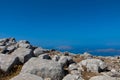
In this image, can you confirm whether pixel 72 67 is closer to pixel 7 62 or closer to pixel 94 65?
pixel 94 65

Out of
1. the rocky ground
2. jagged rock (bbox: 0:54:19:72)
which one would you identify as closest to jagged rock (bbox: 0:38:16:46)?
the rocky ground

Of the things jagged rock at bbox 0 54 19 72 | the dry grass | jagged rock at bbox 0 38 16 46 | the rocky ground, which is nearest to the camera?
the rocky ground

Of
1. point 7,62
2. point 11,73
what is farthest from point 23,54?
point 11,73

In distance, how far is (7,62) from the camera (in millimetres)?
27797

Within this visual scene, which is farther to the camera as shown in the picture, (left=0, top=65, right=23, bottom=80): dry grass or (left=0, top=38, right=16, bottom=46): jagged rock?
(left=0, top=38, right=16, bottom=46): jagged rock

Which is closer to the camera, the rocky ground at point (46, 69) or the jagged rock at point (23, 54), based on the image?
the rocky ground at point (46, 69)

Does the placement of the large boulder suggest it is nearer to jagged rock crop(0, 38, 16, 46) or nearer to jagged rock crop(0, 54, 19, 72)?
jagged rock crop(0, 54, 19, 72)

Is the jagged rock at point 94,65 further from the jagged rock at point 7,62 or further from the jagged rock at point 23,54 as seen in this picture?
the jagged rock at point 7,62

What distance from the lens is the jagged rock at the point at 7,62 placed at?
2708 cm

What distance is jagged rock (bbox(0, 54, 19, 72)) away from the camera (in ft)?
88.8

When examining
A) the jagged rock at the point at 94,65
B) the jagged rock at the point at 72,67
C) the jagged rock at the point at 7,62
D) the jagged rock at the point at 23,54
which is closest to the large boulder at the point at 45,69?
the jagged rock at the point at 7,62

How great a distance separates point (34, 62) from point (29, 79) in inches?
211

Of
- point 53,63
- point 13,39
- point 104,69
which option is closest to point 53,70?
point 53,63

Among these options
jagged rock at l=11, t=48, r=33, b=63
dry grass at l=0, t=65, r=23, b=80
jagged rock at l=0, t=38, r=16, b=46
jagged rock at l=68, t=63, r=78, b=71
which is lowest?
dry grass at l=0, t=65, r=23, b=80
